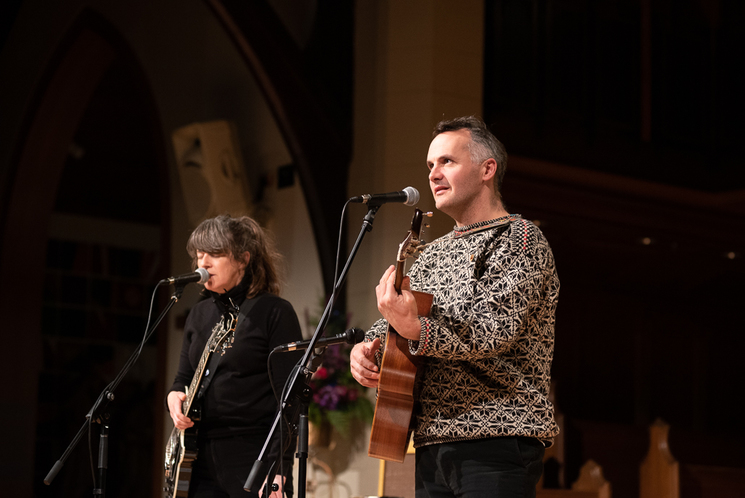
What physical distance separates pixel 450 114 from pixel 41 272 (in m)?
3.57

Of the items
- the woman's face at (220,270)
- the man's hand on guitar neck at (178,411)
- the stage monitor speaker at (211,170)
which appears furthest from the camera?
the stage monitor speaker at (211,170)

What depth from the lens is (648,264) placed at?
729cm

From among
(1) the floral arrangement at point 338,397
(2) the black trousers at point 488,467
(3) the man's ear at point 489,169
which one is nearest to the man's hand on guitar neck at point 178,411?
(2) the black trousers at point 488,467

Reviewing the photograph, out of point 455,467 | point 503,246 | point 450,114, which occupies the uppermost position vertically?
point 450,114

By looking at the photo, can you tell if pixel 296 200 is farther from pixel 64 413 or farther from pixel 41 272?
pixel 64 413

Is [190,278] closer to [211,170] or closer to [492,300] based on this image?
[492,300]

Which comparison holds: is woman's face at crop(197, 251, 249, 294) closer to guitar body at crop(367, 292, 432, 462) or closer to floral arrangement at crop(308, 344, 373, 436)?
guitar body at crop(367, 292, 432, 462)

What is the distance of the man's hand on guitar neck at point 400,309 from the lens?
2.12 meters

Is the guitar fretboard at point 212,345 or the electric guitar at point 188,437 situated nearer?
the electric guitar at point 188,437

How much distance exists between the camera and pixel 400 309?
6.97 feet

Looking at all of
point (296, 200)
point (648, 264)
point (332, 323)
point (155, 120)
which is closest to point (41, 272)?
point (155, 120)

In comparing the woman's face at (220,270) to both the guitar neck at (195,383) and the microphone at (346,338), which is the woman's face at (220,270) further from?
the microphone at (346,338)

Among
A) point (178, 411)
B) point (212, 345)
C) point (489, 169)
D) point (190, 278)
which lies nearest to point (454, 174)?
point (489, 169)

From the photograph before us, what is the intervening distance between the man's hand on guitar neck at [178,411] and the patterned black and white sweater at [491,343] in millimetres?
1016
